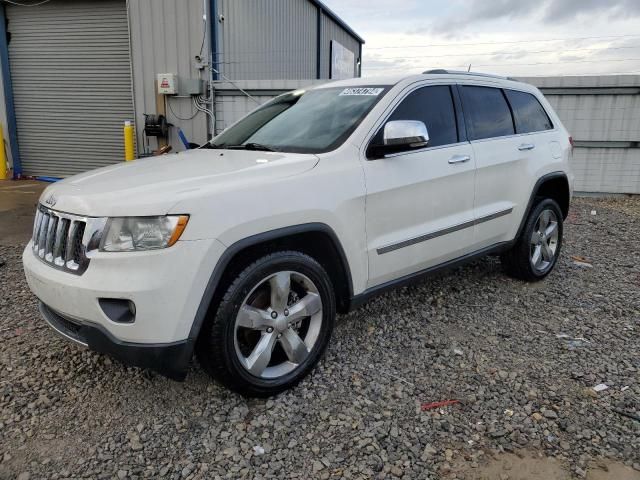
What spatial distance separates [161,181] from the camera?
2697 millimetres

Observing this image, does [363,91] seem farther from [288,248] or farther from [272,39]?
[272,39]

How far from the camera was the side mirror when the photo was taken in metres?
3.13

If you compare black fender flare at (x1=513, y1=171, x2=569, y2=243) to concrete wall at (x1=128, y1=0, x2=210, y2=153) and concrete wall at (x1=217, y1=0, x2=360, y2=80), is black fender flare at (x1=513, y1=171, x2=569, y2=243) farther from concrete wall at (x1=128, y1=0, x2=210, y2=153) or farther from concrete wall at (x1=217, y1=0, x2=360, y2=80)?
concrete wall at (x1=217, y1=0, x2=360, y2=80)

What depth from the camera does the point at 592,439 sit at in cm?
258

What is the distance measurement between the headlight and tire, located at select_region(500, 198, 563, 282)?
10.6 ft

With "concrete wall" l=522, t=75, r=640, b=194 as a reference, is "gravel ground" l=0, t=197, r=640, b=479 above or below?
below

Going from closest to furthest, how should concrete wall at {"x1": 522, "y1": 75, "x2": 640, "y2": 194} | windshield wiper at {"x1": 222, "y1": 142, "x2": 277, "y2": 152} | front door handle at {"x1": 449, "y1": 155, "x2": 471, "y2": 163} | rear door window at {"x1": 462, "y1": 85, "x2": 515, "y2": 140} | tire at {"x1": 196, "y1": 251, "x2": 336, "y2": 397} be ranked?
tire at {"x1": 196, "y1": 251, "x2": 336, "y2": 397} < windshield wiper at {"x1": 222, "y1": 142, "x2": 277, "y2": 152} < front door handle at {"x1": 449, "y1": 155, "x2": 471, "y2": 163} < rear door window at {"x1": 462, "y1": 85, "x2": 515, "y2": 140} < concrete wall at {"x1": 522, "y1": 75, "x2": 640, "y2": 194}

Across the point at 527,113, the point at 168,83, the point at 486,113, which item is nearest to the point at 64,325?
the point at 486,113

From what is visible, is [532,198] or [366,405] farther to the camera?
[532,198]

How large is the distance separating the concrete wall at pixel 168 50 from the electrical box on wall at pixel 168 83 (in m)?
0.19

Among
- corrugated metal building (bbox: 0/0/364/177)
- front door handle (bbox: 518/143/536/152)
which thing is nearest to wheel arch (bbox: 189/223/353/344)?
front door handle (bbox: 518/143/536/152)

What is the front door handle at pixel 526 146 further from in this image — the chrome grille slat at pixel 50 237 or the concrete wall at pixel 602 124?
the concrete wall at pixel 602 124

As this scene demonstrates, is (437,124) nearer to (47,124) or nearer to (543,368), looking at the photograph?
(543,368)

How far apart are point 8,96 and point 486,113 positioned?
32.5 feet
